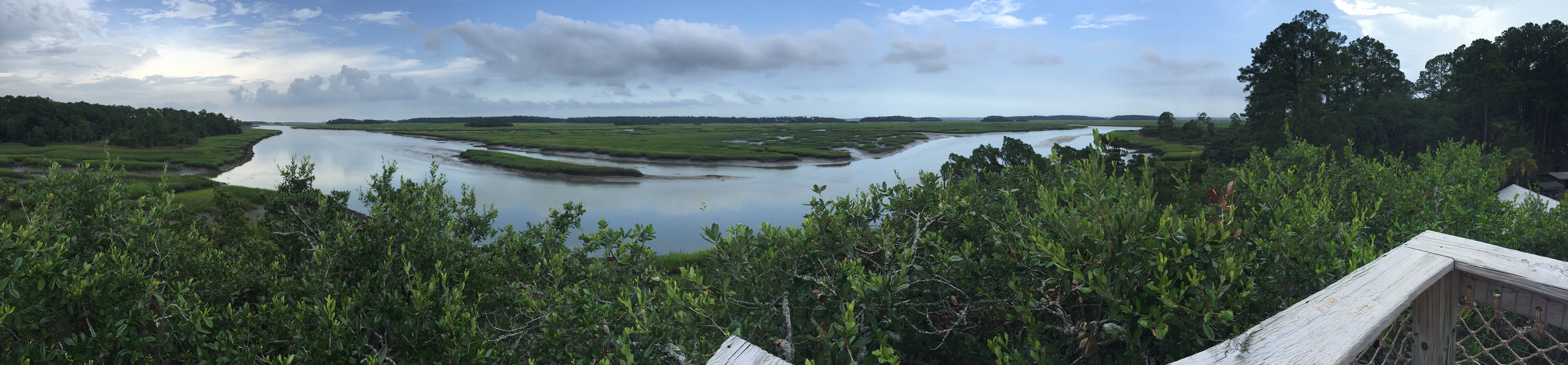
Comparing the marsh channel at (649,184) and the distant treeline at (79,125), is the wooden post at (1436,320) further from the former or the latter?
the distant treeline at (79,125)

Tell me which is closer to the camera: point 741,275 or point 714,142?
point 741,275

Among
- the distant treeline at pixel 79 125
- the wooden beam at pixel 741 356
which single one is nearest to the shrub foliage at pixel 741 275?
the wooden beam at pixel 741 356

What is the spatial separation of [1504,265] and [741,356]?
253cm

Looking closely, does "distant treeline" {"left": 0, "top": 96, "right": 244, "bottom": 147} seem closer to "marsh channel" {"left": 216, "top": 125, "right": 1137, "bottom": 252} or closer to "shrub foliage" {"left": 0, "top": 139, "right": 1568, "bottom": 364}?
"marsh channel" {"left": 216, "top": 125, "right": 1137, "bottom": 252}

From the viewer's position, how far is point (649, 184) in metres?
38.0

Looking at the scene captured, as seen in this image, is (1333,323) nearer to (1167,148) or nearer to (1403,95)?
(1403,95)

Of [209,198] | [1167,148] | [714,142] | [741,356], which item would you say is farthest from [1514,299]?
[714,142]

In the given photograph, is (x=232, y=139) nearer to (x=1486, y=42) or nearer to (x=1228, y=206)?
(x=1228, y=206)

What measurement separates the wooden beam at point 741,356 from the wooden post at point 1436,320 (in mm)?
2278

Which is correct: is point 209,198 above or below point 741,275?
below

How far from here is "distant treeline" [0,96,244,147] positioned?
164 feet

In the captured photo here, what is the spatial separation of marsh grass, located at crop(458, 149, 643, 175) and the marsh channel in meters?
1.13

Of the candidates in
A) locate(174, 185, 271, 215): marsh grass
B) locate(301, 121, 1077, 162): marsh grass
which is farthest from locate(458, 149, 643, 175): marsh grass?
locate(174, 185, 271, 215): marsh grass

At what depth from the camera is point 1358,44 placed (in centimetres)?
4031
